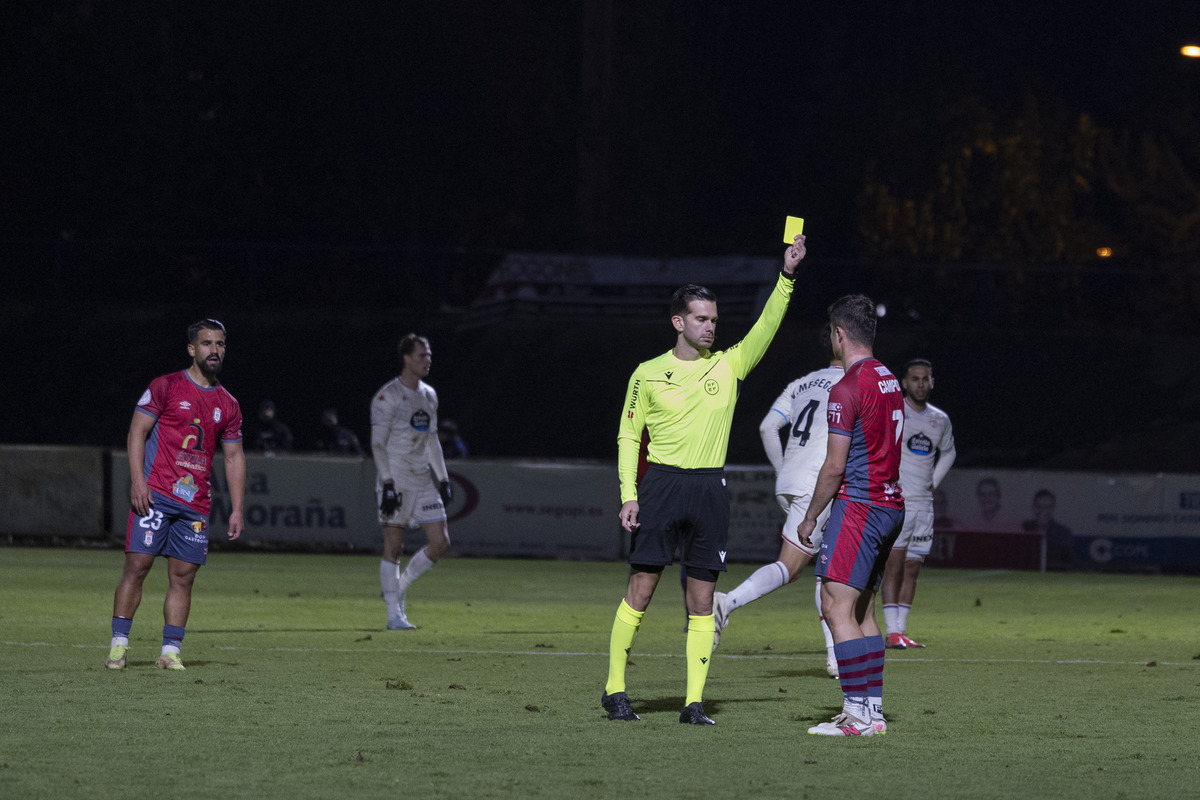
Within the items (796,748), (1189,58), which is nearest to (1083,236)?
(1189,58)

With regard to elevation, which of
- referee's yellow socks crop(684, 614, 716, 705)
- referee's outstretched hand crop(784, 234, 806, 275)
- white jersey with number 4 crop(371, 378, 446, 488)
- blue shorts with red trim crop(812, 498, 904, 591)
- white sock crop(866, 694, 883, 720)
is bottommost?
white sock crop(866, 694, 883, 720)

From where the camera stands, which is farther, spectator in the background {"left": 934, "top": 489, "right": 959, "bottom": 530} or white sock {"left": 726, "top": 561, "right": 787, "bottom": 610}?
spectator in the background {"left": 934, "top": 489, "right": 959, "bottom": 530}

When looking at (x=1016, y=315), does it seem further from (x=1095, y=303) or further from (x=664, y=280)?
(x=664, y=280)

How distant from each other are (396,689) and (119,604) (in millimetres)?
2078

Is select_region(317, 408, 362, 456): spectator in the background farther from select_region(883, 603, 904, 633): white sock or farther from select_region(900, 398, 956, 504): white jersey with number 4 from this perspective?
select_region(883, 603, 904, 633): white sock

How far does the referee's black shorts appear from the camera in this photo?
7.92 meters

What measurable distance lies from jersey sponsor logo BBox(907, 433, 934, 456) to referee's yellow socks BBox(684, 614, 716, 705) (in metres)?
4.90

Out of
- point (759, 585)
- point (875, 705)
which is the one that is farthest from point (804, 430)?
point (875, 705)

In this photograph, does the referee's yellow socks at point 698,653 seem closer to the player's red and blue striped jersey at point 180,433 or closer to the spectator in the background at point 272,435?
the player's red and blue striped jersey at point 180,433

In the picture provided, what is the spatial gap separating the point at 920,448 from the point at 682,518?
5132mm

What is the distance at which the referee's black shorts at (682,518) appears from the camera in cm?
792

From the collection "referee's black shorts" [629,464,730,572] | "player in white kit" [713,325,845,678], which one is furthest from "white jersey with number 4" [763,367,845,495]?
"referee's black shorts" [629,464,730,572]

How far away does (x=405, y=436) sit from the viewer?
43.7 feet

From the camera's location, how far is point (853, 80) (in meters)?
45.4
